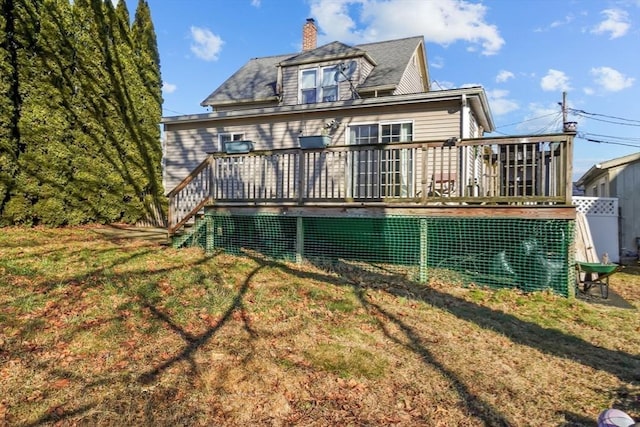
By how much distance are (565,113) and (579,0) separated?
78.8 feet

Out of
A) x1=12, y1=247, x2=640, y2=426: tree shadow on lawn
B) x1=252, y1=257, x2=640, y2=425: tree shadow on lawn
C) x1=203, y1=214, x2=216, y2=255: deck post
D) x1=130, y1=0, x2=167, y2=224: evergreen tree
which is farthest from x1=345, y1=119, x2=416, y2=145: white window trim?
x1=130, y1=0, x2=167, y2=224: evergreen tree

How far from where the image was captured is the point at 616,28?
39.4 ft

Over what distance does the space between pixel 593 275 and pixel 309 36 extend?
14057 millimetres

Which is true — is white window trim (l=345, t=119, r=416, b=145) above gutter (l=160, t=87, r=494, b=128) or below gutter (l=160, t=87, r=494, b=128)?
below

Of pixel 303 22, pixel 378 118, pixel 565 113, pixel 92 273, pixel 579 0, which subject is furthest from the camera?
pixel 565 113

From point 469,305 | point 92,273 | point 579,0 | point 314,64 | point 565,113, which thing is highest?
point 565,113

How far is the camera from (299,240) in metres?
7.32

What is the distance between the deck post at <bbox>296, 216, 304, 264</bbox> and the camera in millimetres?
7289

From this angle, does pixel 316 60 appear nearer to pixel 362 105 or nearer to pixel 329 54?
pixel 329 54

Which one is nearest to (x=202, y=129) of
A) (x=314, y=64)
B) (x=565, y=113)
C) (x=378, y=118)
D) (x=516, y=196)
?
(x=314, y=64)

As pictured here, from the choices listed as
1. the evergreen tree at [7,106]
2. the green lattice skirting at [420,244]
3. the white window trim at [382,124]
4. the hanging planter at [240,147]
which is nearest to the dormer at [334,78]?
the white window trim at [382,124]

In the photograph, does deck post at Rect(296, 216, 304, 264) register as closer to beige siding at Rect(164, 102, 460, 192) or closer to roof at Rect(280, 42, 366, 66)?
beige siding at Rect(164, 102, 460, 192)

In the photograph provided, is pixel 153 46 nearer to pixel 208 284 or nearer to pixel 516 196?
pixel 208 284

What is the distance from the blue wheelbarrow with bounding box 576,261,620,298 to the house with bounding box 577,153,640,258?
264 inches
